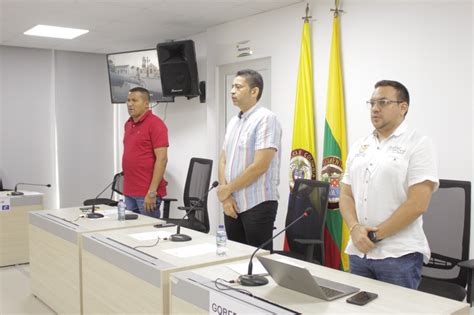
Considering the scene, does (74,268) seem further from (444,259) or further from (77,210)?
(444,259)

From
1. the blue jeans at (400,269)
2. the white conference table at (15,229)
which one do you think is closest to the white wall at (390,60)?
the blue jeans at (400,269)

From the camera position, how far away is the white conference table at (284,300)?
1.62 m

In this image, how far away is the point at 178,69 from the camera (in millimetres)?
5531

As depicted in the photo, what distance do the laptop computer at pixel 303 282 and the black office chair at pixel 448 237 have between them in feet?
3.22

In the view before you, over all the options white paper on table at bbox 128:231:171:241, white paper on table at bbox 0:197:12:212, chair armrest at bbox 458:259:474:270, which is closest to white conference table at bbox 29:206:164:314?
white paper on table at bbox 128:231:171:241

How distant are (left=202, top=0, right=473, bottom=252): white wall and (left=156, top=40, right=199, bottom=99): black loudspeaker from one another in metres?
0.76

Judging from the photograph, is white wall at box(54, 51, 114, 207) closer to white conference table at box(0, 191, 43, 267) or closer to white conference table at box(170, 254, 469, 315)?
white conference table at box(0, 191, 43, 267)

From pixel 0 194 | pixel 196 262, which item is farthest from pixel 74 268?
pixel 0 194

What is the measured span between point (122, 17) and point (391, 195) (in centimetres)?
A: 368

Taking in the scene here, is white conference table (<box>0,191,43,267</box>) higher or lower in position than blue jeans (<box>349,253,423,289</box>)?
lower

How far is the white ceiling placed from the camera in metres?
4.38

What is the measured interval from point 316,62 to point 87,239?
2.49 m

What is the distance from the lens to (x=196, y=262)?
2.21m

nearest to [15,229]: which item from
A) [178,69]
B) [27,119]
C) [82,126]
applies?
[27,119]
